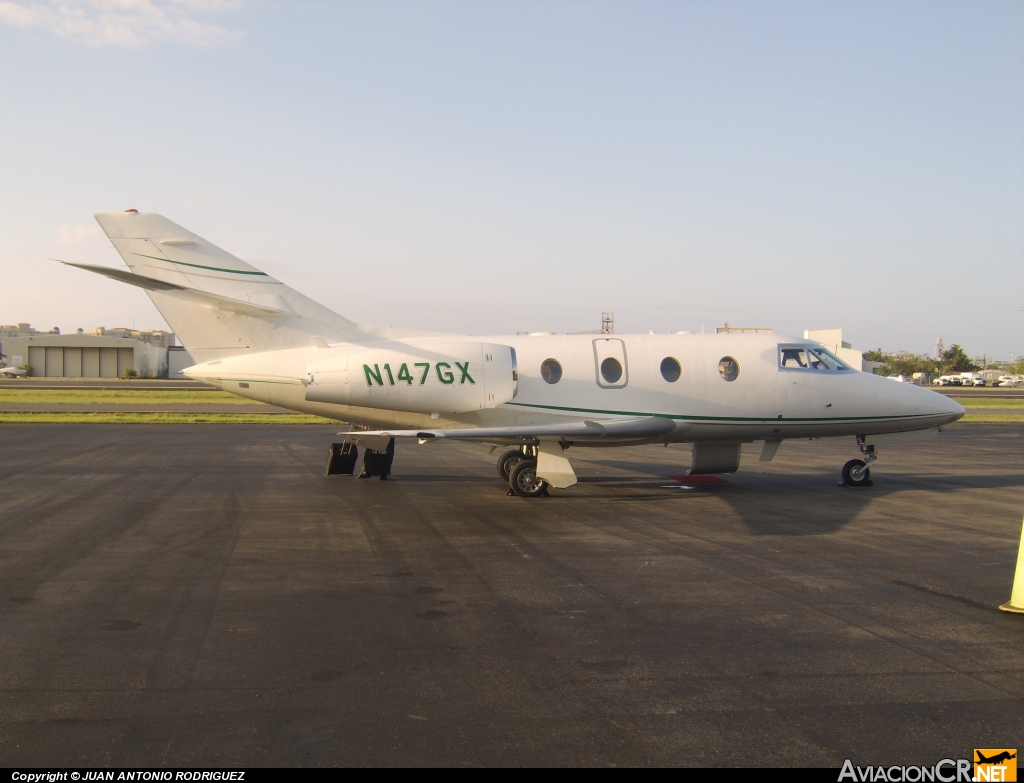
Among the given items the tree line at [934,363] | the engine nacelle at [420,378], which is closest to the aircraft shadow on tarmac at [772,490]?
the engine nacelle at [420,378]

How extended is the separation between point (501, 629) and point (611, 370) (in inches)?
371

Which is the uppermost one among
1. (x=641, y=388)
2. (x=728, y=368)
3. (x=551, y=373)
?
(x=728, y=368)

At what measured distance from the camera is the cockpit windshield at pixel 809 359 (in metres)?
16.8

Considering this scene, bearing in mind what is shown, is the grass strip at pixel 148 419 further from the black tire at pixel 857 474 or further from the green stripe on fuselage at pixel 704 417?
the black tire at pixel 857 474

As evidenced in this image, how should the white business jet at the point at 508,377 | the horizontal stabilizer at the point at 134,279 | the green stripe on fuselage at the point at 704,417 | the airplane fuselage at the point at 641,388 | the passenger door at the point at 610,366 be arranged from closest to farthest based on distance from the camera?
the horizontal stabilizer at the point at 134,279
the white business jet at the point at 508,377
the airplane fuselage at the point at 641,388
the green stripe on fuselage at the point at 704,417
the passenger door at the point at 610,366

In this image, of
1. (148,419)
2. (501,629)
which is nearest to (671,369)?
(501,629)

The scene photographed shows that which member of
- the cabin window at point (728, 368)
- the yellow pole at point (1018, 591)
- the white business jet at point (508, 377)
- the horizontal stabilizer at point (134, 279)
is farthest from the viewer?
the cabin window at point (728, 368)

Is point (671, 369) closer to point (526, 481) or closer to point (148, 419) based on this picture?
point (526, 481)

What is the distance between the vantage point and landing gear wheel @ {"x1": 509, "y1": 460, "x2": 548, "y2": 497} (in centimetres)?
1552

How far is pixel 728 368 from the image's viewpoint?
54.1ft

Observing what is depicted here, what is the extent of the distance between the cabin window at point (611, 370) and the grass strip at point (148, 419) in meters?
18.0

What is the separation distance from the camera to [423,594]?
854cm

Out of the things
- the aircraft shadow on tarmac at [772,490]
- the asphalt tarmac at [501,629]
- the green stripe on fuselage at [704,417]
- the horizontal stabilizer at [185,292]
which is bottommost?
the asphalt tarmac at [501,629]

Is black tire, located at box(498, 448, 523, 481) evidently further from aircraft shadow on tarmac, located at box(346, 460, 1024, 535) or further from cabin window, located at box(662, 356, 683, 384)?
cabin window, located at box(662, 356, 683, 384)
